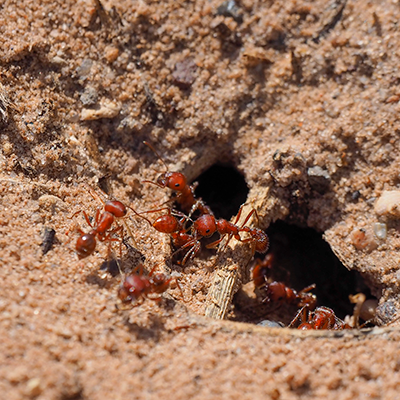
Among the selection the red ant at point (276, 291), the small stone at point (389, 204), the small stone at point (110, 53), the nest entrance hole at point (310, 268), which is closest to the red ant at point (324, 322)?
the red ant at point (276, 291)

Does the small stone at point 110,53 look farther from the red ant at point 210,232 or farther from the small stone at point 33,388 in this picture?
the small stone at point 33,388

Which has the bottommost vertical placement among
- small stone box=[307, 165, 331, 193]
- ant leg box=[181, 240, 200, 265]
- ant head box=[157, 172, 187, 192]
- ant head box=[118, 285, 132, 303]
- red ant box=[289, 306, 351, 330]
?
red ant box=[289, 306, 351, 330]

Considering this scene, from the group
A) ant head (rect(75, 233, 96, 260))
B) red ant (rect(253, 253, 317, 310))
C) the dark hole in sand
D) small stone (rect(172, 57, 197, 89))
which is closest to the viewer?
ant head (rect(75, 233, 96, 260))

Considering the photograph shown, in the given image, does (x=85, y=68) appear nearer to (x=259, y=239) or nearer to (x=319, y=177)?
(x=259, y=239)

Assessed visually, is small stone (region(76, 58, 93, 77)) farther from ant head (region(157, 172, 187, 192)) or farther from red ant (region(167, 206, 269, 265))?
red ant (region(167, 206, 269, 265))

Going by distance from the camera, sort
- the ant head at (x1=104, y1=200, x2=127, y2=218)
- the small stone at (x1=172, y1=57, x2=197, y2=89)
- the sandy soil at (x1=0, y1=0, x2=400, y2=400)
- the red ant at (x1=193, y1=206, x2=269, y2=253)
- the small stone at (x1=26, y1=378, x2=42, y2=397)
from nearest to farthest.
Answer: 1. the small stone at (x1=26, y1=378, x2=42, y2=397)
2. the sandy soil at (x1=0, y1=0, x2=400, y2=400)
3. the ant head at (x1=104, y1=200, x2=127, y2=218)
4. the red ant at (x1=193, y1=206, x2=269, y2=253)
5. the small stone at (x1=172, y1=57, x2=197, y2=89)

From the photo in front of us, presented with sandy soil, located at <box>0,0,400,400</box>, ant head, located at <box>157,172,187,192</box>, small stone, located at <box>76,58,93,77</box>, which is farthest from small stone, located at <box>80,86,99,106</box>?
ant head, located at <box>157,172,187,192</box>

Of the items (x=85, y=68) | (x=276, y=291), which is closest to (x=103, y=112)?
(x=85, y=68)

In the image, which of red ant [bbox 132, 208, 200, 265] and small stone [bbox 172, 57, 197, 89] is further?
small stone [bbox 172, 57, 197, 89]
